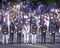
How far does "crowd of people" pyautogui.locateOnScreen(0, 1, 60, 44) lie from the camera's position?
13.5 metres

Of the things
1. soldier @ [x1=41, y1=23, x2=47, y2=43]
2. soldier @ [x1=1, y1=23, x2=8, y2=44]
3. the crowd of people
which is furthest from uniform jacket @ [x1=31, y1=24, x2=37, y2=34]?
soldier @ [x1=1, y1=23, x2=8, y2=44]

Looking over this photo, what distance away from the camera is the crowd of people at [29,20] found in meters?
13.5

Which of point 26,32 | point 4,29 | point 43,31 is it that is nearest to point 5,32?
point 4,29

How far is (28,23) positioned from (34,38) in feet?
2.09

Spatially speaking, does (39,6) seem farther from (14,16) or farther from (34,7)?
(14,16)

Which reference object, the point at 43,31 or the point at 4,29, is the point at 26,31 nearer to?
the point at 43,31

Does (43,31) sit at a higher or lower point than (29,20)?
lower

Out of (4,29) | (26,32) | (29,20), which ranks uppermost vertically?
(29,20)

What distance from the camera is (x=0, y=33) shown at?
537 inches

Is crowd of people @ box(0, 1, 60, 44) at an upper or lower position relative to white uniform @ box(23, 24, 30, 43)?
upper

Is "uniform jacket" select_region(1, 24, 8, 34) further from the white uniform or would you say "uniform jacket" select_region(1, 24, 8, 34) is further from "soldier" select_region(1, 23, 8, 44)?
the white uniform

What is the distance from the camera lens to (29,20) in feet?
44.5

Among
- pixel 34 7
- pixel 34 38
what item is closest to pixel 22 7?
pixel 34 7

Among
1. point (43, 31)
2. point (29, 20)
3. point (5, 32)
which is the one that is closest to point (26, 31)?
point (29, 20)
